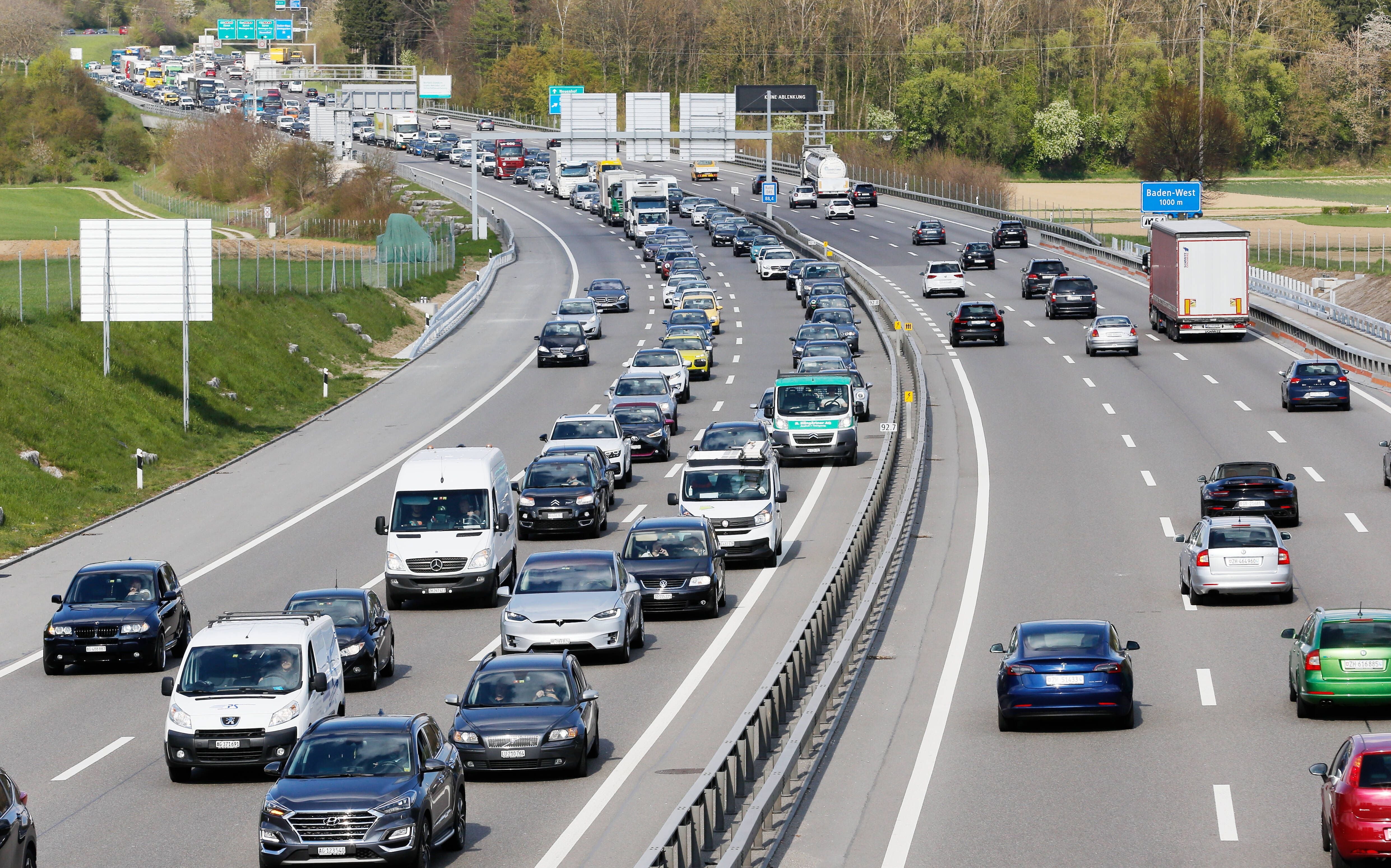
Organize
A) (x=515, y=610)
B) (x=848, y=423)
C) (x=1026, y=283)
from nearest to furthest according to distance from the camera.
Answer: (x=515, y=610), (x=848, y=423), (x=1026, y=283)

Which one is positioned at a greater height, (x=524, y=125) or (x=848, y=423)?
(x=524, y=125)

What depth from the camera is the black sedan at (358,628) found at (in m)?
24.5

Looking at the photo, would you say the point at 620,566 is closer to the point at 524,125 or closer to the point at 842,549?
the point at 842,549

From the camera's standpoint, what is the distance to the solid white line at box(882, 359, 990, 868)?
17234 millimetres

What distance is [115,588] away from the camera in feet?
88.2

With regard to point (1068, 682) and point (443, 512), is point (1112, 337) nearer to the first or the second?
point (443, 512)

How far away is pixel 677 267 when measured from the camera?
274 feet

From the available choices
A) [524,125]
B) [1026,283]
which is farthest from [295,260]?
[524,125]

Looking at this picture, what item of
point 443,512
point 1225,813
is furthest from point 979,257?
point 1225,813

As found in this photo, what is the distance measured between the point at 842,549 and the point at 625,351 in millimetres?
36879

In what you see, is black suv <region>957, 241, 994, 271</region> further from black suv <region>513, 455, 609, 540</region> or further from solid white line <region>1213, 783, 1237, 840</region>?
solid white line <region>1213, 783, 1237, 840</region>

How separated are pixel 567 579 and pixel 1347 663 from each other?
10843mm

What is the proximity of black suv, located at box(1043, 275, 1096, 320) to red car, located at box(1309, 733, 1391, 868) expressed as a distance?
55665 mm

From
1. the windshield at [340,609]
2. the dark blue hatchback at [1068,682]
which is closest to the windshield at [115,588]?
the windshield at [340,609]
